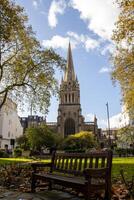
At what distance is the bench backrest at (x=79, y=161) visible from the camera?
7.21 m

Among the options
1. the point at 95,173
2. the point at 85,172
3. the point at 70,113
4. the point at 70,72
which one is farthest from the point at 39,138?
the point at 85,172

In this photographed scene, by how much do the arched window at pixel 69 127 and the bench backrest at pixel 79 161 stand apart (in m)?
110

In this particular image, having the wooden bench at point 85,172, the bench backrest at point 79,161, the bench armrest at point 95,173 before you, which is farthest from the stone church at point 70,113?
the bench armrest at point 95,173

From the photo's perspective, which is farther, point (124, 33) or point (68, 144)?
point (68, 144)

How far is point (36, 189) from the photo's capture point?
975 cm

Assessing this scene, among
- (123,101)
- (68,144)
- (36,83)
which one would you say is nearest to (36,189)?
(36,83)

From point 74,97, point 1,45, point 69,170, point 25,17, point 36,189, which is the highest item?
point 74,97

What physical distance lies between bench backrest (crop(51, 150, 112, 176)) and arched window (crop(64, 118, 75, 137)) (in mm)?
109837

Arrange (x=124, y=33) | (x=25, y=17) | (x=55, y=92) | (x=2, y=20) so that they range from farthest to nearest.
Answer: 1. (x=55, y=92)
2. (x=25, y=17)
3. (x=124, y=33)
4. (x=2, y=20)

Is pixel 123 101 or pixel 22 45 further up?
pixel 22 45

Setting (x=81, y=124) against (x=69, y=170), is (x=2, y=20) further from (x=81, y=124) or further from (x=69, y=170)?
(x=81, y=124)

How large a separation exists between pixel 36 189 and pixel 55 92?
14403 millimetres

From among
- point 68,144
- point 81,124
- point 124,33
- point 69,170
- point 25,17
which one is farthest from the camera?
point 81,124

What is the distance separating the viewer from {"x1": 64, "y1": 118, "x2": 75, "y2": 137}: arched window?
120 meters
